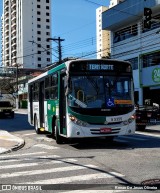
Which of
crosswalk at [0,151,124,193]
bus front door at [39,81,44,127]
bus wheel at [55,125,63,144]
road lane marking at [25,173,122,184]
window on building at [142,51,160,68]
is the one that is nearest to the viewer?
road lane marking at [25,173,122,184]

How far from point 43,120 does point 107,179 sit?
10.6 metres

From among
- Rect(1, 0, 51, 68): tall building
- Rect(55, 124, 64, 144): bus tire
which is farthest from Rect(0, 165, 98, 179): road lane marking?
Rect(1, 0, 51, 68): tall building

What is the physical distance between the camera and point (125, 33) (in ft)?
148

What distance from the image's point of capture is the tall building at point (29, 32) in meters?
144

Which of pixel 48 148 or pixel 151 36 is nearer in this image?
pixel 48 148

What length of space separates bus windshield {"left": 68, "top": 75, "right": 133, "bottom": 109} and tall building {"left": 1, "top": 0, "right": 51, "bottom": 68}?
4967 inches

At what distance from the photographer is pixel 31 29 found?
14625 cm

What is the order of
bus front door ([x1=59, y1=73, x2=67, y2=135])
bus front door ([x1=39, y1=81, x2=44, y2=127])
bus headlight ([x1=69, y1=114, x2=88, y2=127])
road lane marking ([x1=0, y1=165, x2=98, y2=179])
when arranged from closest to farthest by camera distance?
1. road lane marking ([x1=0, y1=165, x2=98, y2=179])
2. bus headlight ([x1=69, y1=114, x2=88, y2=127])
3. bus front door ([x1=59, y1=73, x2=67, y2=135])
4. bus front door ([x1=39, y1=81, x2=44, y2=127])

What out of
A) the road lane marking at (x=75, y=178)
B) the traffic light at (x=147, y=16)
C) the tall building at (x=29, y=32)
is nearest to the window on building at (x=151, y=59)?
the traffic light at (x=147, y=16)

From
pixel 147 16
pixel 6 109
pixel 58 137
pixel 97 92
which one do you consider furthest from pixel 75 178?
pixel 6 109

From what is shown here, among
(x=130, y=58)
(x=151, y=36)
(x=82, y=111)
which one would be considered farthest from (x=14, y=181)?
(x=130, y=58)

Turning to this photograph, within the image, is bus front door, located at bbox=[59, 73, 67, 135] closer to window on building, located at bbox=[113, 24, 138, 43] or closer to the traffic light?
the traffic light

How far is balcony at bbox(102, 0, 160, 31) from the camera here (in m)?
38.4

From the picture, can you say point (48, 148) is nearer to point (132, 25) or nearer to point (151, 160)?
point (151, 160)
